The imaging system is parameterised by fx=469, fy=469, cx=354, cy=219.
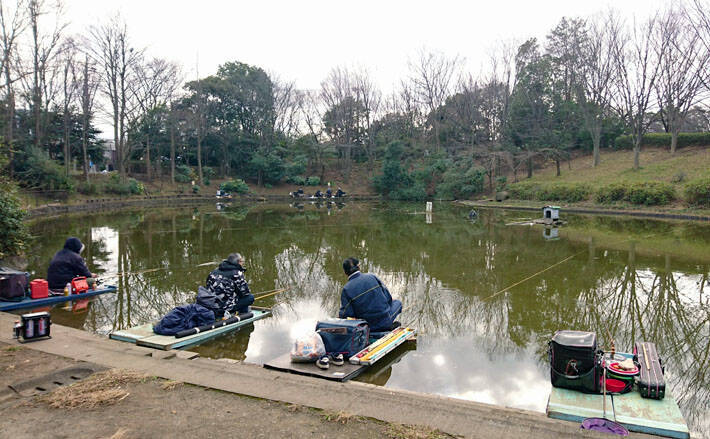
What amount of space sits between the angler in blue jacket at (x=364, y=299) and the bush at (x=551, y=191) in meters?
29.3

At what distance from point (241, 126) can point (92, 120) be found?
1538 cm

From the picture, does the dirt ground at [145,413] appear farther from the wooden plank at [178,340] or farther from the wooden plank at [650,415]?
the wooden plank at [650,415]

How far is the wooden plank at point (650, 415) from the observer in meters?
3.87

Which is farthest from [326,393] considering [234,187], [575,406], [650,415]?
[234,187]

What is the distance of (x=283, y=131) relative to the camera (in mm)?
54125

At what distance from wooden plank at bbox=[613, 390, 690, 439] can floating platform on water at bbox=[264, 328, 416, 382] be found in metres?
2.53

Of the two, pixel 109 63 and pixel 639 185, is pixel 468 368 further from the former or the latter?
pixel 109 63

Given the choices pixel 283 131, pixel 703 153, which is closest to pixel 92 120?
pixel 283 131

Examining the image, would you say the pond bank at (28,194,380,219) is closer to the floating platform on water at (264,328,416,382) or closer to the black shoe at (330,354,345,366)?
the floating platform on water at (264,328,416,382)

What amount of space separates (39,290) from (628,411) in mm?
9314

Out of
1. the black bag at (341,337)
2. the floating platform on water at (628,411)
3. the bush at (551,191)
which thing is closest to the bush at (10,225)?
the black bag at (341,337)

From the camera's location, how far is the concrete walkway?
3855 millimetres

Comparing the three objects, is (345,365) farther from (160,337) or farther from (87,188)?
(87,188)

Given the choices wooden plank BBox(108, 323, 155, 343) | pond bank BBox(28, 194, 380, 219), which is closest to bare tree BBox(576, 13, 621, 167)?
pond bank BBox(28, 194, 380, 219)
